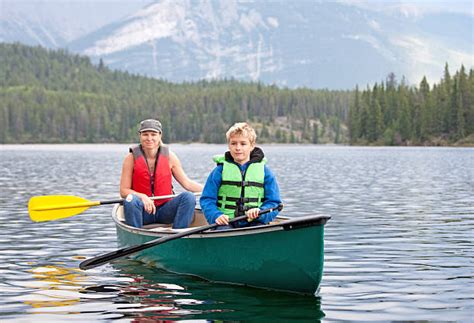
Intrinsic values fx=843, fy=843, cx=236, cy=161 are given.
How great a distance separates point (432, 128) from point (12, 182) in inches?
4391

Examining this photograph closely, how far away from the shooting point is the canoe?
12.2 meters

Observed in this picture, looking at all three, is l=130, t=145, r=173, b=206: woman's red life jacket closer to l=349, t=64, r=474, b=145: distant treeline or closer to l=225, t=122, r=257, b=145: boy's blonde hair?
l=225, t=122, r=257, b=145: boy's blonde hair

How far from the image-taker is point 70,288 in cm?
1388

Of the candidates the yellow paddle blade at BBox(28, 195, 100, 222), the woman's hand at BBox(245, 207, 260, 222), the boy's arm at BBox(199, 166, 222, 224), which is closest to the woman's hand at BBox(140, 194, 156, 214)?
the yellow paddle blade at BBox(28, 195, 100, 222)

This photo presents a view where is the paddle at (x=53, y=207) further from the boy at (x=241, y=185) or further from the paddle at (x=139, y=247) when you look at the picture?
the boy at (x=241, y=185)

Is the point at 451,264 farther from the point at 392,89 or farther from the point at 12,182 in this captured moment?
the point at 392,89

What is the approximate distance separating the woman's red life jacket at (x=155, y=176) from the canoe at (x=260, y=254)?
1.90 metres

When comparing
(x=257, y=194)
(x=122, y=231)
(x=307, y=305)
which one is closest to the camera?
(x=307, y=305)

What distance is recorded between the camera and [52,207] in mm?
17016

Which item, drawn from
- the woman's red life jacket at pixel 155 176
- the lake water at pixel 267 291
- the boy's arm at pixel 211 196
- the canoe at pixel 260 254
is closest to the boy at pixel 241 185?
the boy's arm at pixel 211 196

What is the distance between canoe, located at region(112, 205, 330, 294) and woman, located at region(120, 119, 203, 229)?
1.39 meters

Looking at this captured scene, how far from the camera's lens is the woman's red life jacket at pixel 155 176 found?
16.2m

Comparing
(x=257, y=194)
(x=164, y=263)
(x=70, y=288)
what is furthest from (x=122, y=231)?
(x=257, y=194)

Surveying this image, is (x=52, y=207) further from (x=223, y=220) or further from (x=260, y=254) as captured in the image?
(x=260, y=254)
